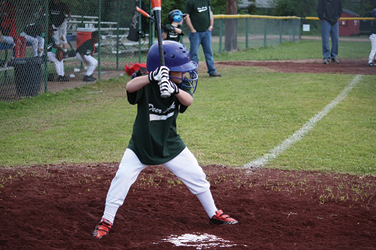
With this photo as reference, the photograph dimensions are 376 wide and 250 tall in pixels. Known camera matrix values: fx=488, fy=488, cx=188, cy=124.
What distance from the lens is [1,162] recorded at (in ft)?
20.2

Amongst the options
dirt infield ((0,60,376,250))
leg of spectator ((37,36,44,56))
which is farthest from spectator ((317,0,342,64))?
dirt infield ((0,60,376,250))

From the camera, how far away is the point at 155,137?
154 inches

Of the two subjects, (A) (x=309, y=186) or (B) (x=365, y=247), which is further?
(A) (x=309, y=186)

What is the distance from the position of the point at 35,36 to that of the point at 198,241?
26.5ft

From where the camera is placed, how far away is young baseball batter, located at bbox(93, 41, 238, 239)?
3854 millimetres

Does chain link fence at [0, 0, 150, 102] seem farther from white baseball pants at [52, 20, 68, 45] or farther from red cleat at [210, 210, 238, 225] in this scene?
red cleat at [210, 210, 238, 225]

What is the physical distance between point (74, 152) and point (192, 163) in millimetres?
3104

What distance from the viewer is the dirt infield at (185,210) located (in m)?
3.76

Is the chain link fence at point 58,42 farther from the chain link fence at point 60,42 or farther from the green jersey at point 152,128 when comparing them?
the green jersey at point 152,128

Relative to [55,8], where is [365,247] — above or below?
below

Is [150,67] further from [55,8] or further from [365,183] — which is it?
[55,8]

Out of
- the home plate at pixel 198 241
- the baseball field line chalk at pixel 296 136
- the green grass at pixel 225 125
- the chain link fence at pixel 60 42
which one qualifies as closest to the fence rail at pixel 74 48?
the chain link fence at pixel 60 42

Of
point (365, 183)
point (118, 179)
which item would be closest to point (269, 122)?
point (365, 183)

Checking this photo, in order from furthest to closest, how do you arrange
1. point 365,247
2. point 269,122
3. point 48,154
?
point 269,122 → point 48,154 → point 365,247
